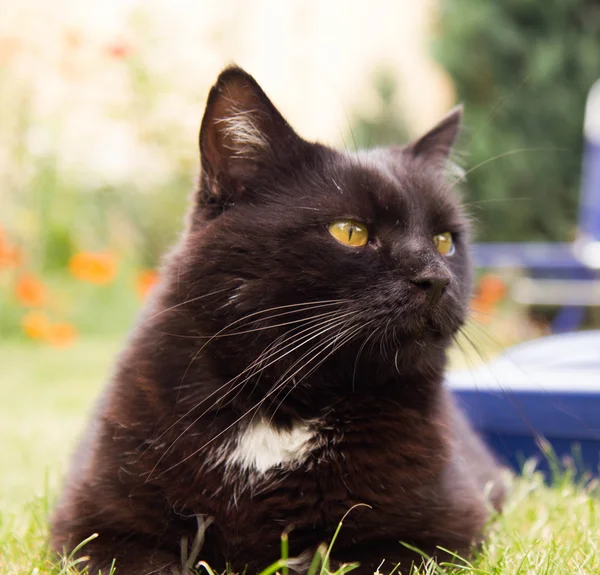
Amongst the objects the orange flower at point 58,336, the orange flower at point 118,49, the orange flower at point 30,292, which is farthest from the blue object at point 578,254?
the orange flower at point 30,292

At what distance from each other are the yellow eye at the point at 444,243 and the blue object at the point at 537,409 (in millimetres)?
598

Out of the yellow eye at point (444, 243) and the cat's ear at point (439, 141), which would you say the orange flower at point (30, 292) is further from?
the yellow eye at point (444, 243)

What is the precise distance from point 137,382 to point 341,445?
1.32ft

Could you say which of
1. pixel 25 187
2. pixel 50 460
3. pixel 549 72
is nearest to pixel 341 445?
pixel 50 460

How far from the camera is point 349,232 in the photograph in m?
1.23

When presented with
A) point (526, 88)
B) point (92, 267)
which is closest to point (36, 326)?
point (92, 267)

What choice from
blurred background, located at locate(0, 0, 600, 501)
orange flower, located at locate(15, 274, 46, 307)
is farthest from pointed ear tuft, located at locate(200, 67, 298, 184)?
orange flower, located at locate(15, 274, 46, 307)

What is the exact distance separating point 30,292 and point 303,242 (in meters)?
3.12

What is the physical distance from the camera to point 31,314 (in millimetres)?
4223

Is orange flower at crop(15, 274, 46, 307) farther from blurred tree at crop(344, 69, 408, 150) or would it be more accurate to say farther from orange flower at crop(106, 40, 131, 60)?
blurred tree at crop(344, 69, 408, 150)

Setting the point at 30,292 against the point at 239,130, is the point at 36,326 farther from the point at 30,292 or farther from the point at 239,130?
the point at 239,130

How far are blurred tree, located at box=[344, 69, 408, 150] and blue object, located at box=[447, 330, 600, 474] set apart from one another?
395 cm

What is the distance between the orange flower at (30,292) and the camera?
3.90m

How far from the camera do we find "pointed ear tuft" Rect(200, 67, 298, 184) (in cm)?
129
